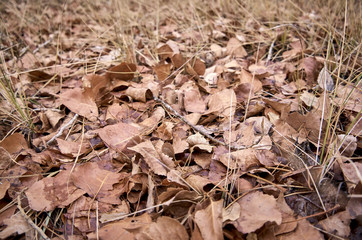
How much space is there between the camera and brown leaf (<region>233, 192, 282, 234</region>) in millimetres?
615

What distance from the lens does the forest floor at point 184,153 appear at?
2.17 feet

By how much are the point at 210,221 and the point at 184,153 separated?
0.31 meters

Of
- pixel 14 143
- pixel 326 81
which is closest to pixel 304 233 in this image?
pixel 326 81

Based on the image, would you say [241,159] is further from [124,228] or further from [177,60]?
[177,60]

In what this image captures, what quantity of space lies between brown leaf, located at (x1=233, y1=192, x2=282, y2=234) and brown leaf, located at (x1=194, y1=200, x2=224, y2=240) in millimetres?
59

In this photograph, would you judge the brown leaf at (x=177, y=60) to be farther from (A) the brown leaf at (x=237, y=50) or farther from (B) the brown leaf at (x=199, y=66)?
(A) the brown leaf at (x=237, y=50)

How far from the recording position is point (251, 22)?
6.33 ft

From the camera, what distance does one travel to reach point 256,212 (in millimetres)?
651

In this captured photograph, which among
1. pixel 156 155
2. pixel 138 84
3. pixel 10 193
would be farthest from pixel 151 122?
pixel 10 193

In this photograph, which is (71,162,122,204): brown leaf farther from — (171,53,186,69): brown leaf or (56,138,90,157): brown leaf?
(171,53,186,69): brown leaf

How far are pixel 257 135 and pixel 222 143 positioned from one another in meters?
0.16

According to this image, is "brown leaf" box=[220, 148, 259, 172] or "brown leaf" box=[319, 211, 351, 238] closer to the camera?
"brown leaf" box=[319, 211, 351, 238]

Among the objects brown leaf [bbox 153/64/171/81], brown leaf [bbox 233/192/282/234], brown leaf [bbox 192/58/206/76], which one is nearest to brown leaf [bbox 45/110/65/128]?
brown leaf [bbox 153/64/171/81]

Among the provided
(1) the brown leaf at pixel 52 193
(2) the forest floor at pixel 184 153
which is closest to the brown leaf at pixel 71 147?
(2) the forest floor at pixel 184 153
